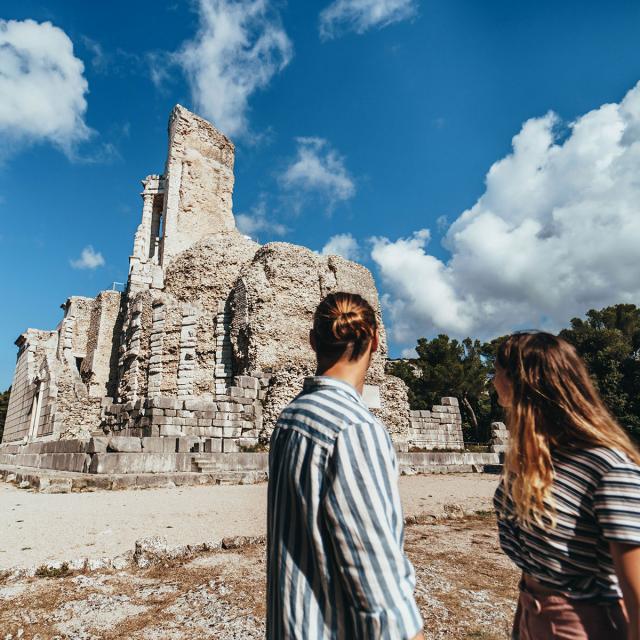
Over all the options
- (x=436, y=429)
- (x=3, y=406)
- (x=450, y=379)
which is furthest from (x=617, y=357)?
(x=3, y=406)

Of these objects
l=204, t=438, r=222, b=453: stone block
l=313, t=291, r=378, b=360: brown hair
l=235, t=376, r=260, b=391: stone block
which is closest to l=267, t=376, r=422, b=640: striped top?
l=313, t=291, r=378, b=360: brown hair

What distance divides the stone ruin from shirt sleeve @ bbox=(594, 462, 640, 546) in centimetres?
922

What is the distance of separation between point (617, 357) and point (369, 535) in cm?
3190

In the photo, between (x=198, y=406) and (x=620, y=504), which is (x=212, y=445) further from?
(x=620, y=504)

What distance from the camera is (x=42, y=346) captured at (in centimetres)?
2116

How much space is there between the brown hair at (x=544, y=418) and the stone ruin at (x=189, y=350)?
897cm

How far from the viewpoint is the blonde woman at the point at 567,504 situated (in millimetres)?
1211

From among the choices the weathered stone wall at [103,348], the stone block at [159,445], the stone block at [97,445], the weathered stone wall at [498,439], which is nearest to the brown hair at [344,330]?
the stone block at [97,445]

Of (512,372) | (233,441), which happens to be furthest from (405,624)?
(233,441)

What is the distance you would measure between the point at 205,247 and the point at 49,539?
15.9 metres

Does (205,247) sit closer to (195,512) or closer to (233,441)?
(233,441)

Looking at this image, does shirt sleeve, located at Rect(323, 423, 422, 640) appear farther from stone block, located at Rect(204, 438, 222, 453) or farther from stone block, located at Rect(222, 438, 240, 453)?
stone block, located at Rect(222, 438, 240, 453)

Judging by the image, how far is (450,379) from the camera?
2959 centimetres

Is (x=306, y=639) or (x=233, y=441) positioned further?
(x=233, y=441)
